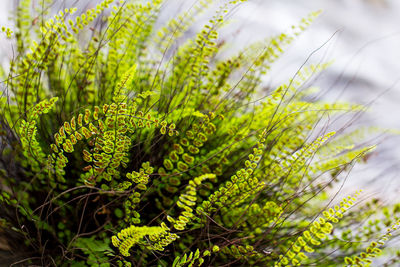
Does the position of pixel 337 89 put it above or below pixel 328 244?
above

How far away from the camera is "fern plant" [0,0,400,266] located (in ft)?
1.28

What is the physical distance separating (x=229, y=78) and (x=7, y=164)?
1.10ft

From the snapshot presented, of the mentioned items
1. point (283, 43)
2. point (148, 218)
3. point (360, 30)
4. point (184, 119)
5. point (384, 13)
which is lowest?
point (148, 218)

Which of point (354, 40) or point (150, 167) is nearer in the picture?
point (150, 167)

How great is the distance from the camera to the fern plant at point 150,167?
1.28 ft

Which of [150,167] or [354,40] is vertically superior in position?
[354,40]

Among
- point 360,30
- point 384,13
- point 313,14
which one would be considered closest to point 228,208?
point 313,14

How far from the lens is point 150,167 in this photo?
368 millimetres

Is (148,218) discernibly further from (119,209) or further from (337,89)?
(337,89)

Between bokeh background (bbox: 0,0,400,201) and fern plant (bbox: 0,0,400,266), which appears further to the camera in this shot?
bokeh background (bbox: 0,0,400,201)

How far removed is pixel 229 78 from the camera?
603mm

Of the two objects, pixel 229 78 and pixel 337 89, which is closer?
pixel 229 78

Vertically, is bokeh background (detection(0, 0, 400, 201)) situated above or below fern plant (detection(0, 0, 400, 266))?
above

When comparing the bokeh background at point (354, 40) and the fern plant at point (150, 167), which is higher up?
the bokeh background at point (354, 40)
